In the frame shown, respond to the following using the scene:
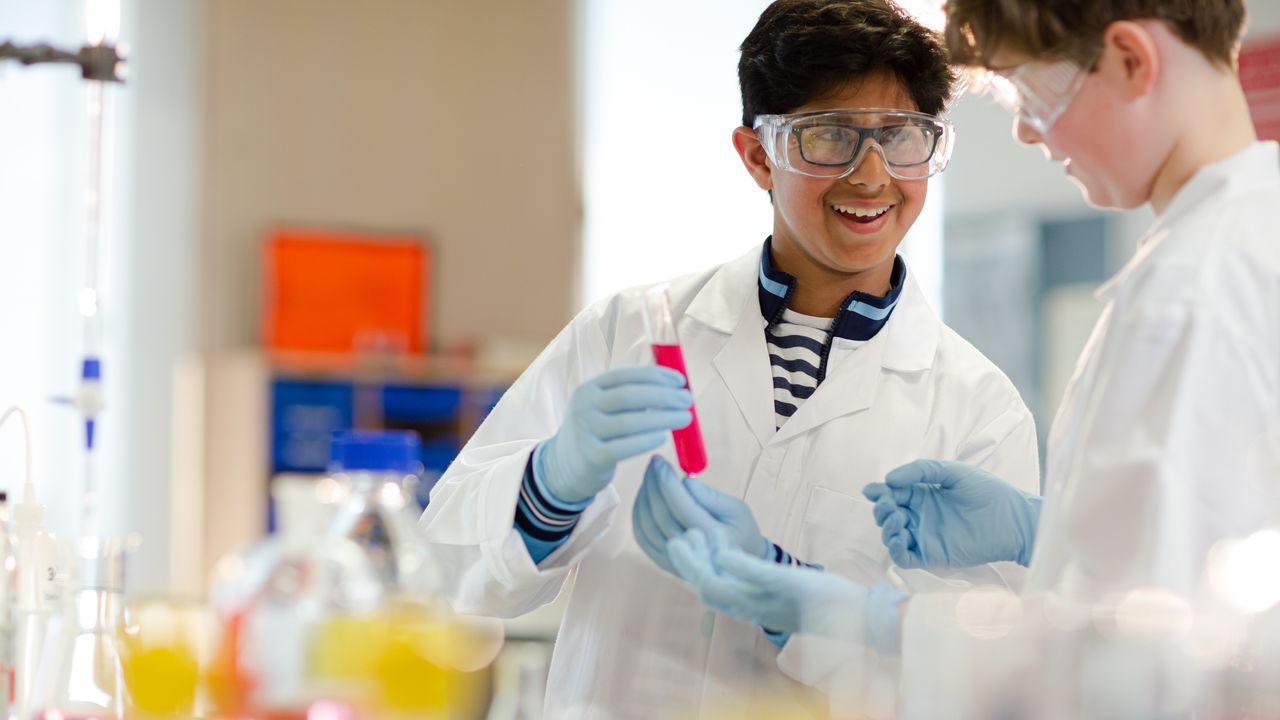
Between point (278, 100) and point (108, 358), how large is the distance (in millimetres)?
1401

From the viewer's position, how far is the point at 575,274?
639cm

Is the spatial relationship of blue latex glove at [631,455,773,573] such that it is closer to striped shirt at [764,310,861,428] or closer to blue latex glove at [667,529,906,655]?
blue latex glove at [667,529,906,655]

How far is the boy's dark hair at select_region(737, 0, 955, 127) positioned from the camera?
1.61m

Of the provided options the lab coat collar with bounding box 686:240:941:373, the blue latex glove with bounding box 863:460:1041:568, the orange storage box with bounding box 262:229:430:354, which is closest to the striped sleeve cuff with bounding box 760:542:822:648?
the blue latex glove with bounding box 863:460:1041:568

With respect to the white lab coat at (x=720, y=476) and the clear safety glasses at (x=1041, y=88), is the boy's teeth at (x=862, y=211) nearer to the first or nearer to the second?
the white lab coat at (x=720, y=476)

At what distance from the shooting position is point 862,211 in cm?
160

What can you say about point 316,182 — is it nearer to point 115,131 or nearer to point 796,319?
point 115,131

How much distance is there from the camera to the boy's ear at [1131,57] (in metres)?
1.10

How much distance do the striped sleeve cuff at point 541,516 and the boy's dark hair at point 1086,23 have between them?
679mm

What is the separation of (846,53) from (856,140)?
12cm

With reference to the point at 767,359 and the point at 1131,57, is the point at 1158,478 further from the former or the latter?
the point at 767,359

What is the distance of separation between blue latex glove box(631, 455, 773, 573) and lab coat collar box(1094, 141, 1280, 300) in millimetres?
494

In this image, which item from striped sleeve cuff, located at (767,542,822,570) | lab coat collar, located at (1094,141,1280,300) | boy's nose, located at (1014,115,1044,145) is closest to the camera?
lab coat collar, located at (1094,141,1280,300)

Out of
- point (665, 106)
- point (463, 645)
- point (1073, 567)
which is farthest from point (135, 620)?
point (665, 106)
